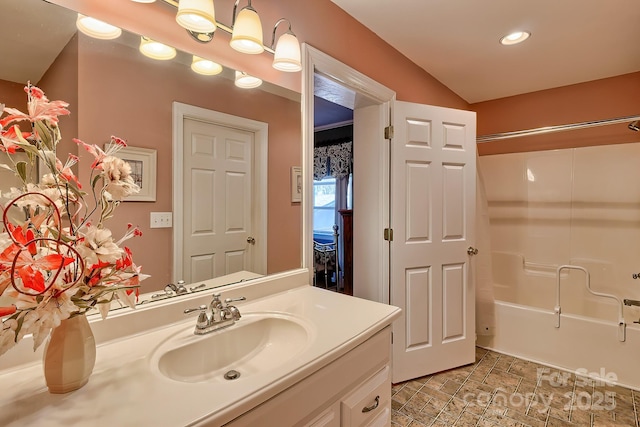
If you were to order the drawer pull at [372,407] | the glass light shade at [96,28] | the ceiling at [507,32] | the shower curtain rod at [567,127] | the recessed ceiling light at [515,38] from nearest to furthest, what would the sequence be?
1. the glass light shade at [96,28]
2. the drawer pull at [372,407]
3. the ceiling at [507,32]
4. the recessed ceiling light at [515,38]
5. the shower curtain rod at [567,127]

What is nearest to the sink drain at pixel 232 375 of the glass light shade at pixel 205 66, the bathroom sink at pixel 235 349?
the bathroom sink at pixel 235 349

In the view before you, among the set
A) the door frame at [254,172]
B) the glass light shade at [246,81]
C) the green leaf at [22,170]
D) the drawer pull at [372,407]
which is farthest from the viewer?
the glass light shade at [246,81]

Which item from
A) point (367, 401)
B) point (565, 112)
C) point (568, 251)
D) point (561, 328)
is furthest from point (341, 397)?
point (565, 112)

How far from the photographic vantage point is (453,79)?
2.75m

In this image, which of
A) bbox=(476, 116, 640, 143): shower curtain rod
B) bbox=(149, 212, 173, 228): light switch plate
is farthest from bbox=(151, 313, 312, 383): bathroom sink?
bbox=(476, 116, 640, 143): shower curtain rod

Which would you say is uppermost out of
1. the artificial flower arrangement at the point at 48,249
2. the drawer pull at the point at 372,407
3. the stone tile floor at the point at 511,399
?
the artificial flower arrangement at the point at 48,249

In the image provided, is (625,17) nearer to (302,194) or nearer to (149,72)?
(302,194)

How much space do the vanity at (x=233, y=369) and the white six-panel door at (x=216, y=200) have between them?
0.11 metres

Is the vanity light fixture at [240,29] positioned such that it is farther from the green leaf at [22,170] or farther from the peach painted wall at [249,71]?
the green leaf at [22,170]

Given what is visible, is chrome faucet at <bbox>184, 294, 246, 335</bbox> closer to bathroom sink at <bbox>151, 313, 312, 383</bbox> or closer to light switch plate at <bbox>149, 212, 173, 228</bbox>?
bathroom sink at <bbox>151, 313, 312, 383</bbox>

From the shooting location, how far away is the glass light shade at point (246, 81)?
131cm

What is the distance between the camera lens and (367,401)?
3.37ft

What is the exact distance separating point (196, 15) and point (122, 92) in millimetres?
356

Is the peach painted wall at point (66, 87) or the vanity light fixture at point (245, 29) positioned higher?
the vanity light fixture at point (245, 29)
